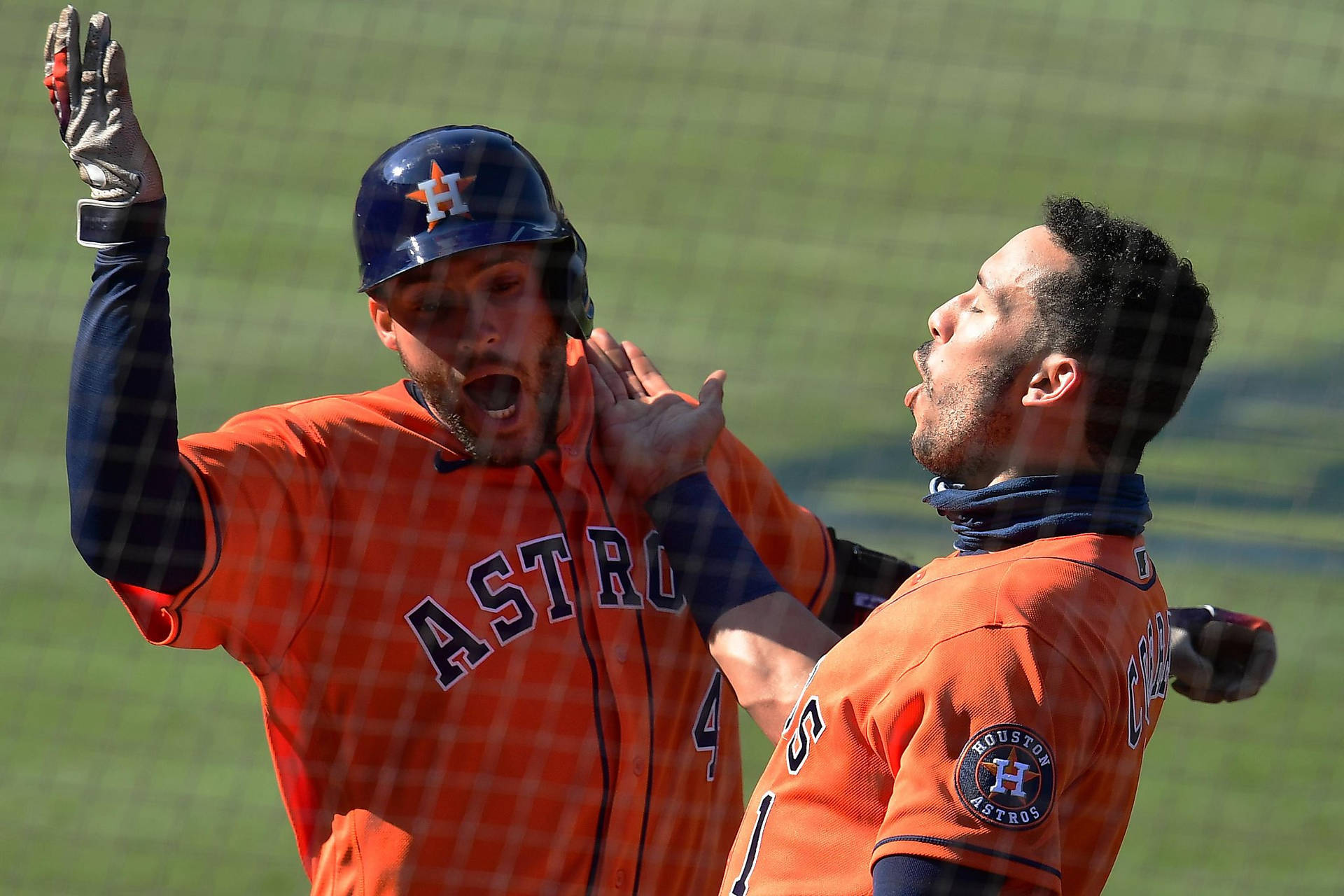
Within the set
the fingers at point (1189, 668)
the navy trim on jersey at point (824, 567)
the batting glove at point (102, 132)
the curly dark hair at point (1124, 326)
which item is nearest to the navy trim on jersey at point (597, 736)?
the navy trim on jersey at point (824, 567)

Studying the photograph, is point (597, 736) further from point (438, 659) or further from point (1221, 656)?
point (1221, 656)

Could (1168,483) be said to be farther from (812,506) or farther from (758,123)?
(758,123)

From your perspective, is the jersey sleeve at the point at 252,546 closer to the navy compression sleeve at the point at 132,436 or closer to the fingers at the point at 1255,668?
the navy compression sleeve at the point at 132,436

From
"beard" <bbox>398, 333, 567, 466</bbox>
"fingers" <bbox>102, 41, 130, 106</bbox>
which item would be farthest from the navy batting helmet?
"fingers" <bbox>102, 41, 130, 106</bbox>

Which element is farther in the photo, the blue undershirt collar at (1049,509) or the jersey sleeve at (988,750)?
the blue undershirt collar at (1049,509)

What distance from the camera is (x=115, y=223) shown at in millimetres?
2213

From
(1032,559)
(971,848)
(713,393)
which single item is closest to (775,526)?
(713,393)

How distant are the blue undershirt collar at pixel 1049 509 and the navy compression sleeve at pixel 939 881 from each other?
484 millimetres

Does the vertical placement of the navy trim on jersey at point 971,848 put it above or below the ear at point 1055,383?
below

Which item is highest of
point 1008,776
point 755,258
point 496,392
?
point 755,258

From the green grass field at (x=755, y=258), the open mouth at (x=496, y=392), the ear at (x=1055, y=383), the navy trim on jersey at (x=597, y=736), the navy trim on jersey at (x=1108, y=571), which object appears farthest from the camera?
the green grass field at (x=755, y=258)

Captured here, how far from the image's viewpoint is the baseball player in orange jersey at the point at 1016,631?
180cm

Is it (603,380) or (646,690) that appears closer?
(646,690)

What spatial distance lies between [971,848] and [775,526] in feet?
3.99
